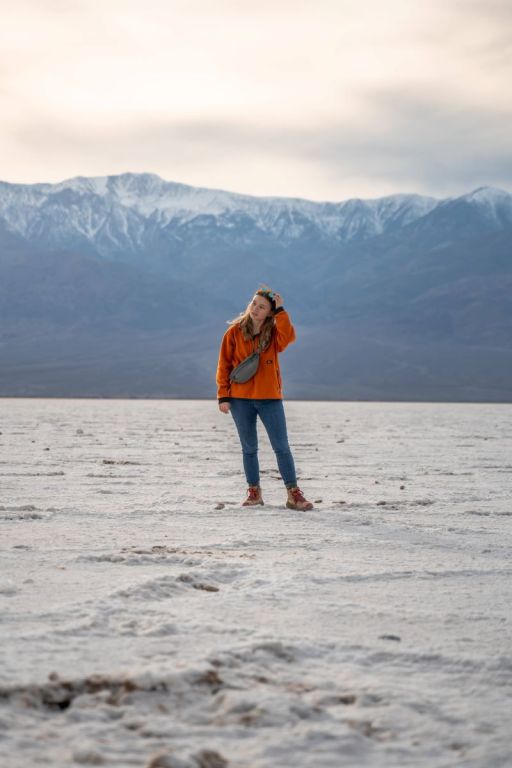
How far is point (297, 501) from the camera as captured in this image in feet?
23.6

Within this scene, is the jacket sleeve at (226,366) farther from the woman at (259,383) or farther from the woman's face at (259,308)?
the woman's face at (259,308)

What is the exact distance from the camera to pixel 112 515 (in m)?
6.57

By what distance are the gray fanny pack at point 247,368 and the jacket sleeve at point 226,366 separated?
13cm

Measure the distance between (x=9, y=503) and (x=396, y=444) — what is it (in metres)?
10.2

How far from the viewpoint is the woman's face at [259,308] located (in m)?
7.22

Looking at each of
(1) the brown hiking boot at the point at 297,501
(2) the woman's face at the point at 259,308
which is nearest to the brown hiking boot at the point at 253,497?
(1) the brown hiking boot at the point at 297,501

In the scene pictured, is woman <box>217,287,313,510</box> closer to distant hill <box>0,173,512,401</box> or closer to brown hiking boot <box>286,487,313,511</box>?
brown hiking boot <box>286,487,313,511</box>

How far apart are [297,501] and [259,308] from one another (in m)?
1.46

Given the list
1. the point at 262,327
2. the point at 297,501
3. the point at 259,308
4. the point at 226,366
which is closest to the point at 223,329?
the point at 226,366

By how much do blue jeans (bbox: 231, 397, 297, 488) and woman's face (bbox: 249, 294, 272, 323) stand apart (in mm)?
640

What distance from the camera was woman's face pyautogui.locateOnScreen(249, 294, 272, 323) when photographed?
722cm

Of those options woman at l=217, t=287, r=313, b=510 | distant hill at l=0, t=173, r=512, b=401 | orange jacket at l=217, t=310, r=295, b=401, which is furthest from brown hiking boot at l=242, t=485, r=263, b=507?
distant hill at l=0, t=173, r=512, b=401

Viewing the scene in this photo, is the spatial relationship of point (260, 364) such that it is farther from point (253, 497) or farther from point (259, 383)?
point (253, 497)

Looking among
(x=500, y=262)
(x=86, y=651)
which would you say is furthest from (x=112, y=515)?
(x=500, y=262)
